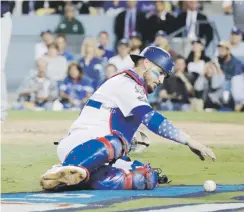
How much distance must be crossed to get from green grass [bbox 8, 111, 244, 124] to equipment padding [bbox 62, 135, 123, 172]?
Result: 278 inches

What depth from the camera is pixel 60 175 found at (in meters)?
6.49

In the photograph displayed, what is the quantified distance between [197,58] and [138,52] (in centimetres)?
107

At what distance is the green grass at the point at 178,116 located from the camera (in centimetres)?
1407

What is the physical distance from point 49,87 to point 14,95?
1248mm

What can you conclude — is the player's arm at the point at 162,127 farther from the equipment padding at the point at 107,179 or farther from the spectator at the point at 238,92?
the spectator at the point at 238,92

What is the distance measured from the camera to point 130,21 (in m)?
17.8

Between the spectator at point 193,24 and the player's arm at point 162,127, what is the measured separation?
1107 centimetres

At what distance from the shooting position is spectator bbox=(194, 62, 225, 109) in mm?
16234

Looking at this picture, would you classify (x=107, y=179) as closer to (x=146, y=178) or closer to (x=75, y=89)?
(x=146, y=178)

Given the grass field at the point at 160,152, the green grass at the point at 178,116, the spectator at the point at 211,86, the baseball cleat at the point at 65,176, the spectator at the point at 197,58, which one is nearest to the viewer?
the baseball cleat at the point at 65,176

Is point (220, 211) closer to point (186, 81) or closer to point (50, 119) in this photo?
point (50, 119)

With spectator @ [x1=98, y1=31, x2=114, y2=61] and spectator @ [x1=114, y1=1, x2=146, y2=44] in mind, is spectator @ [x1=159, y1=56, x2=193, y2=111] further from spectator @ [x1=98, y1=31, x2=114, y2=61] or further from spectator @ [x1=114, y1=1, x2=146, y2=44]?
spectator @ [x1=114, y1=1, x2=146, y2=44]

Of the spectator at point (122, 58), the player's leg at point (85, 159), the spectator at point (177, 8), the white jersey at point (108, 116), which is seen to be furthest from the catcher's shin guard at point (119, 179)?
the spectator at point (177, 8)

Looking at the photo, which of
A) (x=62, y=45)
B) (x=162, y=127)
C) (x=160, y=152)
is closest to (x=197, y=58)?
(x=62, y=45)
